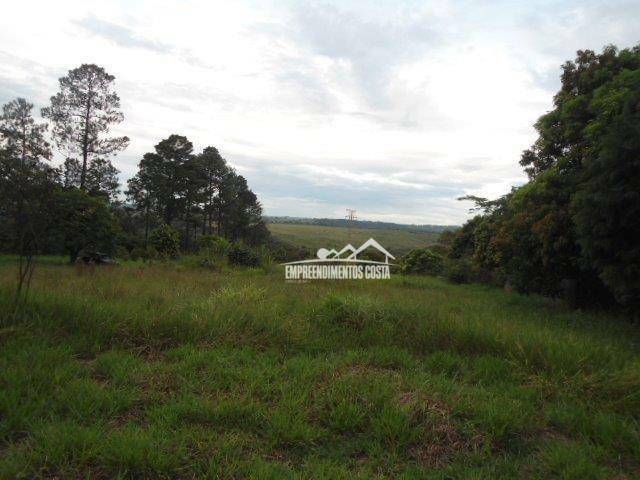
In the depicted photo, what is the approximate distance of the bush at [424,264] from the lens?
19.2 meters

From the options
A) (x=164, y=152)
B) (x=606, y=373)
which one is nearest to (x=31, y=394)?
(x=606, y=373)

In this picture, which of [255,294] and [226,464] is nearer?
[226,464]

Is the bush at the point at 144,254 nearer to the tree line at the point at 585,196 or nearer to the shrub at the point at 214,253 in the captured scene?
the shrub at the point at 214,253

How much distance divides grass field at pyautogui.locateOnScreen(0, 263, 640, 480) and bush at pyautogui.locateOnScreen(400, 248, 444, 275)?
14.0 m

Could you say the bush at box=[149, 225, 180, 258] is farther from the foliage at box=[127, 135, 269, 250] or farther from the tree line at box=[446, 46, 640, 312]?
the tree line at box=[446, 46, 640, 312]

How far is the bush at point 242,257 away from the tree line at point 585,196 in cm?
790

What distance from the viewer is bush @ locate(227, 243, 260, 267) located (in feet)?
46.0

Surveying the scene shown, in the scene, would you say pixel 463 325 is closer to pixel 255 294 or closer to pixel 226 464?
pixel 255 294

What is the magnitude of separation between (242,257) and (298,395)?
11.4 meters

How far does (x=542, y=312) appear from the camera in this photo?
8.02 m

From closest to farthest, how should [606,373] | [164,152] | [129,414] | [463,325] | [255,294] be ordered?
1. [129,414]
2. [606,373]
3. [463,325]
4. [255,294]
5. [164,152]

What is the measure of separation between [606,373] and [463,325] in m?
1.53

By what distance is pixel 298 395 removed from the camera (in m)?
3.16

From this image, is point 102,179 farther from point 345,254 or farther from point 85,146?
point 345,254
